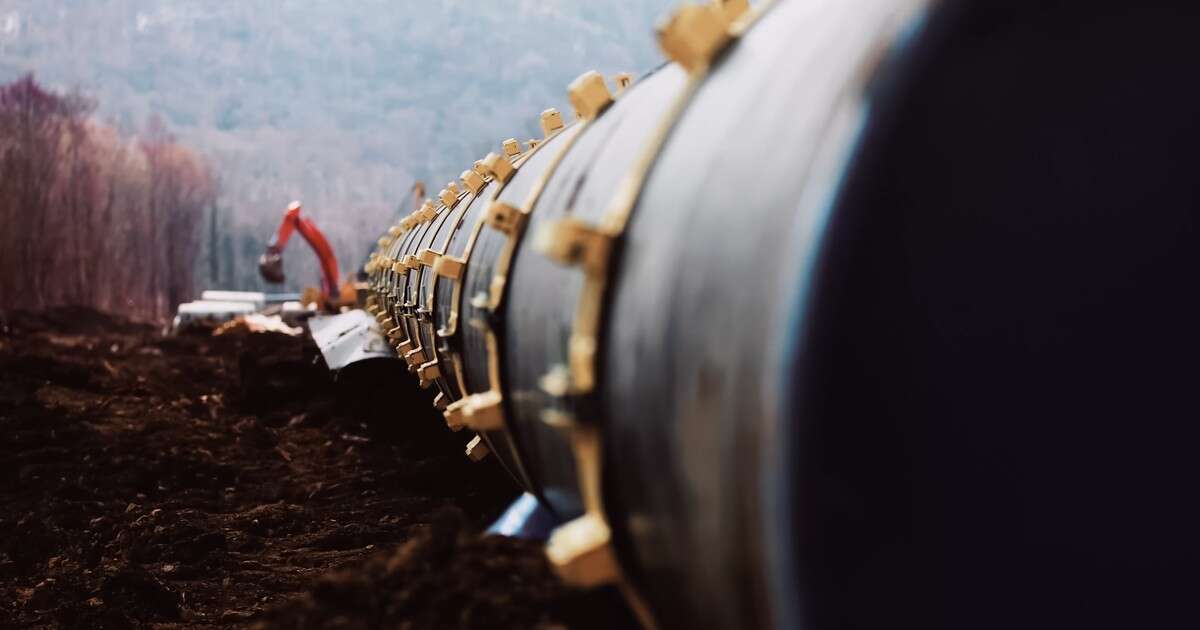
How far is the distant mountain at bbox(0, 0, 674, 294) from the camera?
136 ft

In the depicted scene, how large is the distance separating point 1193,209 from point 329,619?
172 centimetres

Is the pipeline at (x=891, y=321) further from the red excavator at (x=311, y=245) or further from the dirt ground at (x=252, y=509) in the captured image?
the red excavator at (x=311, y=245)

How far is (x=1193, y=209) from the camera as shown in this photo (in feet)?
4.79

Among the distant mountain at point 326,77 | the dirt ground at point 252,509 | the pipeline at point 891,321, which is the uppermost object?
the distant mountain at point 326,77

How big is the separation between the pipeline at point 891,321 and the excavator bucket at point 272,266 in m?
17.9

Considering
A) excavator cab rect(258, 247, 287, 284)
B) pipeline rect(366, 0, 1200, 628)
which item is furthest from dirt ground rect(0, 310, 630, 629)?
excavator cab rect(258, 247, 287, 284)

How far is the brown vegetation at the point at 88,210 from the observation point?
19.9 meters

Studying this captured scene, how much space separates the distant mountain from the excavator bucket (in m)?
12.0

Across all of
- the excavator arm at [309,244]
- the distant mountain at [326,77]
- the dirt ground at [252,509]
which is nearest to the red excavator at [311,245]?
the excavator arm at [309,244]

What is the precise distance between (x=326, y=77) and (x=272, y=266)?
46618 millimetres

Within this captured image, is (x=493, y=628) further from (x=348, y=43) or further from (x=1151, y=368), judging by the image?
(x=348, y=43)

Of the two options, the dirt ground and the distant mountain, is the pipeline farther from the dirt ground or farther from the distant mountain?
the distant mountain

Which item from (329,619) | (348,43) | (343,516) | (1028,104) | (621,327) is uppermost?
(348,43)

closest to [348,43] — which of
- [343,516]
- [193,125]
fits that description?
[193,125]
